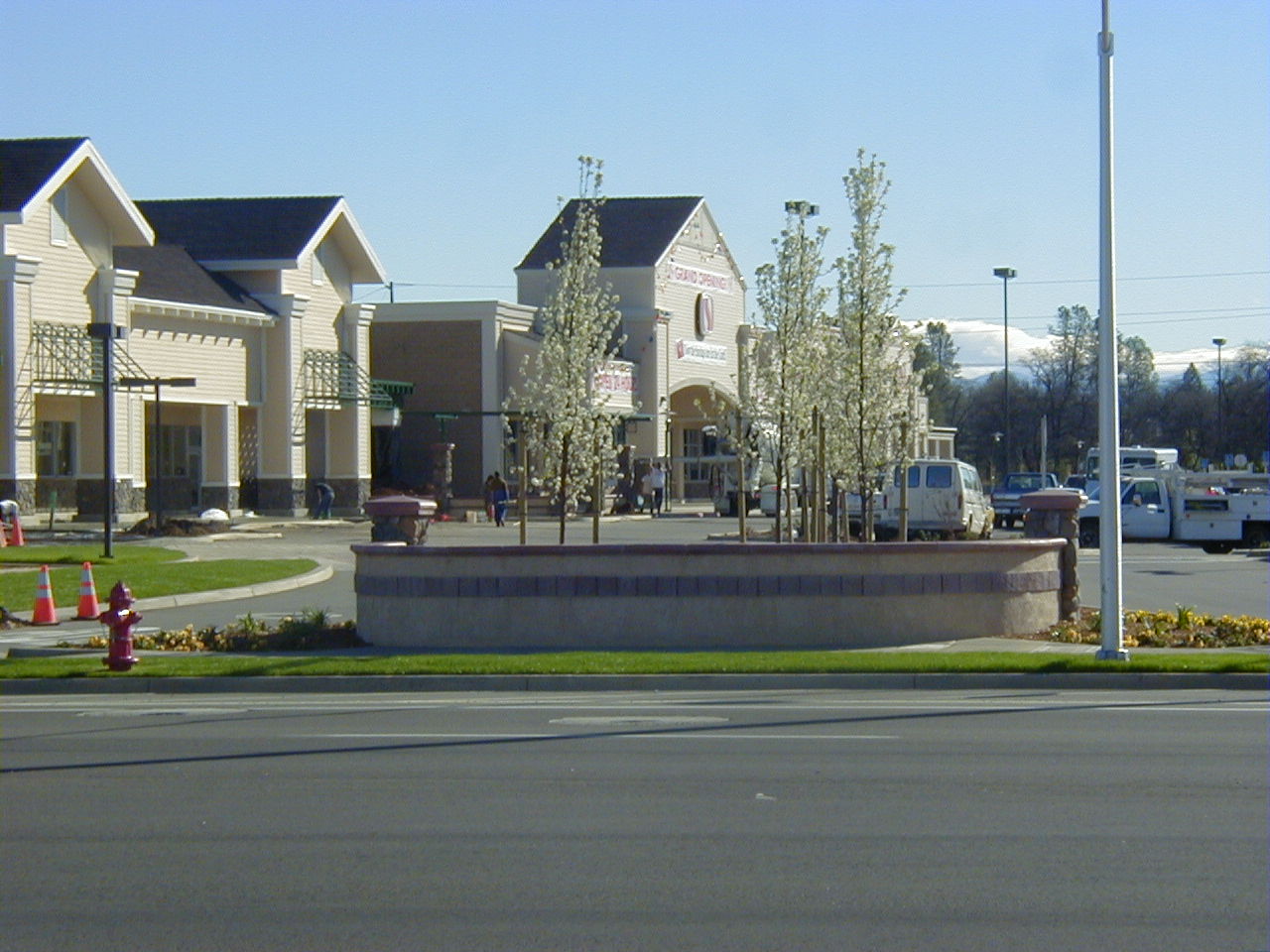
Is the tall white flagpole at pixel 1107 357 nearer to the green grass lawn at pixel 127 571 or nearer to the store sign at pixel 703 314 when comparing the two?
the green grass lawn at pixel 127 571

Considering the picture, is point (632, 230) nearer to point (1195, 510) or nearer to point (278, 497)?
point (278, 497)

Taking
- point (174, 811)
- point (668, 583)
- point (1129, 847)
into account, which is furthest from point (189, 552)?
point (1129, 847)

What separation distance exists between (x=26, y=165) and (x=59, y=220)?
61.1 inches

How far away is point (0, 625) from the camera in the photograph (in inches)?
885

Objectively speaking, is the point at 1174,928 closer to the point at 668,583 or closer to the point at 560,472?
the point at 668,583

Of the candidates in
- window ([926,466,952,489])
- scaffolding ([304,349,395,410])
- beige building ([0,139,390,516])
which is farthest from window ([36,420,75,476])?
window ([926,466,952,489])

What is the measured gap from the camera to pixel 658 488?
57.4 m

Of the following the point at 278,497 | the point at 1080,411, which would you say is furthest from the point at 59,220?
the point at 1080,411

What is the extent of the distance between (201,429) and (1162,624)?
34.4 m

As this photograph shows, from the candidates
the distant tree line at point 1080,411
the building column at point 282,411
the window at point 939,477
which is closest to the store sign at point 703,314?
the building column at point 282,411

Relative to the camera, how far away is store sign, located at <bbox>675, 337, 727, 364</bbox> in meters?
64.9

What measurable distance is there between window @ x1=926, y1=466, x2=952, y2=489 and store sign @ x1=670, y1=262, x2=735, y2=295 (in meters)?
27.9

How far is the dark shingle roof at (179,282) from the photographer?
1833 inches

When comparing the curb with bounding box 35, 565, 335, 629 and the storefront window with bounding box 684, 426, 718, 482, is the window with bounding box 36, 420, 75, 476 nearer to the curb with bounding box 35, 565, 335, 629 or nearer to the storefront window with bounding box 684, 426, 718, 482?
the curb with bounding box 35, 565, 335, 629
